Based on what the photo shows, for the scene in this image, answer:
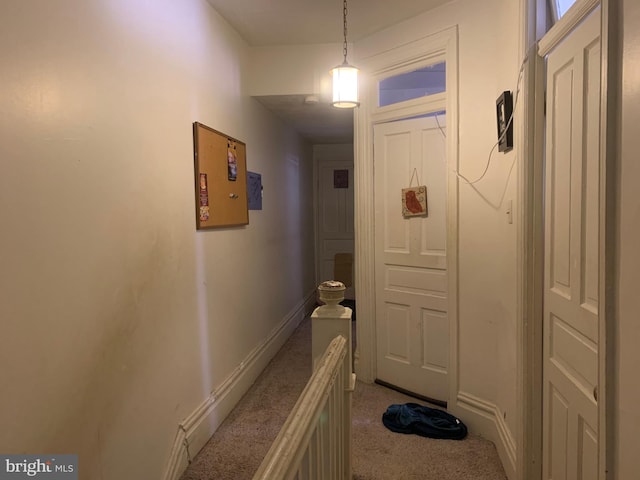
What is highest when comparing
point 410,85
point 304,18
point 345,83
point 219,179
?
point 304,18

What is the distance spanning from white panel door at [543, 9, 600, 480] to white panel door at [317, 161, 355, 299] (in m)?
4.38

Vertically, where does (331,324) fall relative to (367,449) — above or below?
above

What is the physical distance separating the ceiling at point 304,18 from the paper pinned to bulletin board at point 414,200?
1.05 m

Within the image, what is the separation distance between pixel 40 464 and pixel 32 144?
996 mm

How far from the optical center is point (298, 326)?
16.1 feet

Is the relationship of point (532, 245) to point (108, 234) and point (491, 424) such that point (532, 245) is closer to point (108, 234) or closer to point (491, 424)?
point (491, 424)

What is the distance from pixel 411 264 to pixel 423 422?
1049mm

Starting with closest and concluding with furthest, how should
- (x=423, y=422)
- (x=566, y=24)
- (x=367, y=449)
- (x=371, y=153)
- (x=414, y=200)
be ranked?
(x=566, y=24) → (x=367, y=449) → (x=423, y=422) → (x=414, y=200) → (x=371, y=153)

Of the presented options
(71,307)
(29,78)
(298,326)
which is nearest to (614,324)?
(71,307)

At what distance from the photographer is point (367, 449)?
2404 mm

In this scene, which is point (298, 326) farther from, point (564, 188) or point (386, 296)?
point (564, 188)

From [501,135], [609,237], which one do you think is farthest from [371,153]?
[609,237]

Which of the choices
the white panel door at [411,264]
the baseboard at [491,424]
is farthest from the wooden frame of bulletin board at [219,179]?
the baseboard at [491,424]

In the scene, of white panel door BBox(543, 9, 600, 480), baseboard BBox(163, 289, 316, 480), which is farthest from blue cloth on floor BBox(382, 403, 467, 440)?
baseboard BBox(163, 289, 316, 480)
